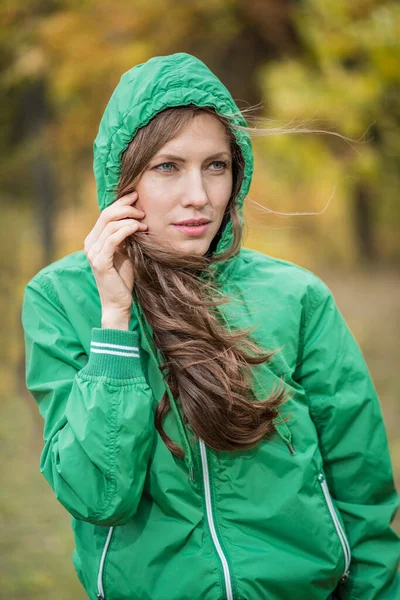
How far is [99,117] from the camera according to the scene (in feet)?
20.4

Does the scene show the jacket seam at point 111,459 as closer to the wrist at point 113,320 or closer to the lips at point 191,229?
the wrist at point 113,320

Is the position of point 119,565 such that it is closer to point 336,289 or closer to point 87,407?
point 87,407

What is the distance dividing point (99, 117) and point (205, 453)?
4871mm

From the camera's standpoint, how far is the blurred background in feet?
14.3

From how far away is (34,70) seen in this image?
5434 mm

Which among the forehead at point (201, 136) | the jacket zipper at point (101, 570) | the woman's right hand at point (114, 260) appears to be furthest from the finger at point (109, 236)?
the jacket zipper at point (101, 570)

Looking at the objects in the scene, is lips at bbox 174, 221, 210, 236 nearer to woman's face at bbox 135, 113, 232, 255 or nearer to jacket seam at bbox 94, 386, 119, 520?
woman's face at bbox 135, 113, 232, 255

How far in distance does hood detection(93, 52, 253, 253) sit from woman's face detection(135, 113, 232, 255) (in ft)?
0.25

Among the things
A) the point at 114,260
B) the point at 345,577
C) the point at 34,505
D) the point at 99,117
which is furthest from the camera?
the point at 99,117

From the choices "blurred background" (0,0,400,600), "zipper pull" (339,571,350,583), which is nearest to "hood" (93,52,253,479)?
"zipper pull" (339,571,350,583)

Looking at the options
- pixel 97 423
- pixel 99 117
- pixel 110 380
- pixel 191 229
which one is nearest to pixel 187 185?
pixel 191 229

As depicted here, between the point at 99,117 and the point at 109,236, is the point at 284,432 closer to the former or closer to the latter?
the point at 109,236

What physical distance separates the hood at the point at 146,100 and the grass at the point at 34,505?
8.02 ft

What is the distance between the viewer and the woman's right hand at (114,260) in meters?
1.92
